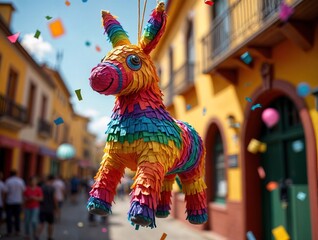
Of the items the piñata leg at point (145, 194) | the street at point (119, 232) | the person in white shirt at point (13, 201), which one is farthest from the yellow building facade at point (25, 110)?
the piñata leg at point (145, 194)

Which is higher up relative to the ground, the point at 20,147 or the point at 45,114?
the point at 45,114

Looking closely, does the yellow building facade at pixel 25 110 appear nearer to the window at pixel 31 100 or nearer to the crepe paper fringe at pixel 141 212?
the window at pixel 31 100

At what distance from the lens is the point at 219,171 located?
7.19m

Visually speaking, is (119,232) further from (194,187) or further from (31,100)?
(31,100)

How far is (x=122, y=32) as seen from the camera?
1.64 m

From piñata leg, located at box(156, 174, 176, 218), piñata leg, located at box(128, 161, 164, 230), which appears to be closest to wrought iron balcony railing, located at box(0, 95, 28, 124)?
piñata leg, located at box(156, 174, 176, 218)

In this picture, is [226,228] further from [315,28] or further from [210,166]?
[315,28]

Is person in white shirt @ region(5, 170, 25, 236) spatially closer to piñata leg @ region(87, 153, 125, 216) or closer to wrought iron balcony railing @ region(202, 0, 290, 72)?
wrought iron balcony railing @ region(202, 0, 290, 72)

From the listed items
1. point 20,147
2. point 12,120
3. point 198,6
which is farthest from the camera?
point 20,147

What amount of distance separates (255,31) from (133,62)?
3.95 metres

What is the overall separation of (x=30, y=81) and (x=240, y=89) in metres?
10.1

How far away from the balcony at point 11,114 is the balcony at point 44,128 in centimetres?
287

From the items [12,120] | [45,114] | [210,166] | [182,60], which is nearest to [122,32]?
[210,166]

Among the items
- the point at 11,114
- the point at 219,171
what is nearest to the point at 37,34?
the point at 219,171
